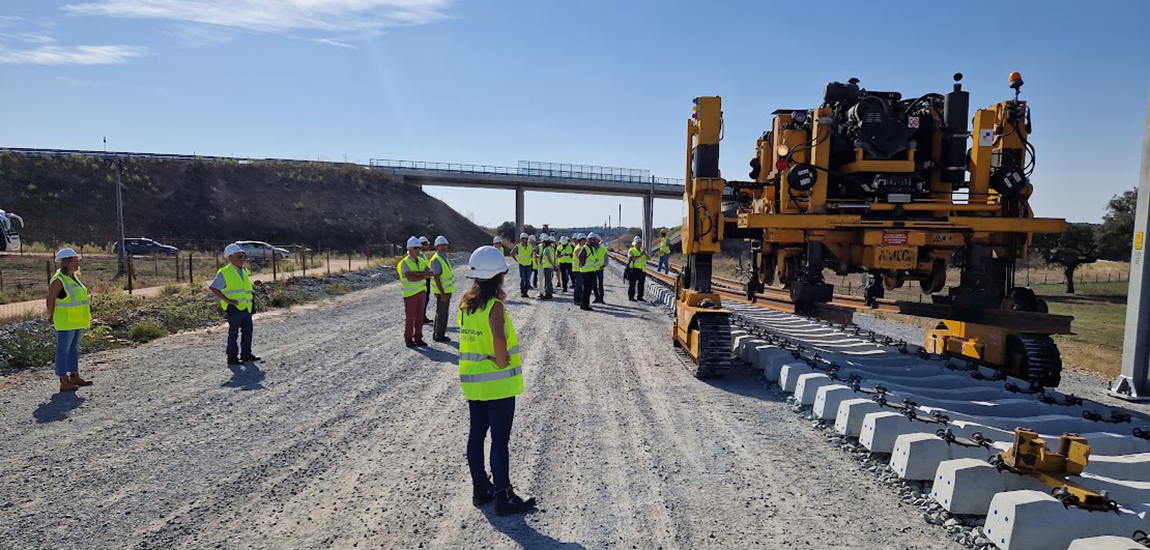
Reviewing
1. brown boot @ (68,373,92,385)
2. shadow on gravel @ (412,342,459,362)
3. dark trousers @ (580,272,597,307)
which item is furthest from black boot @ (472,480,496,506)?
dark trousers @ (580,272,597,307)

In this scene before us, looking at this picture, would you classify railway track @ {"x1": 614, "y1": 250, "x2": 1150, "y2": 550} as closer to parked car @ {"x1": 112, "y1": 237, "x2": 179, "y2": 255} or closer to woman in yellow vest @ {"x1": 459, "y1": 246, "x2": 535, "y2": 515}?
woman in yellow vest @ {"x1": 459, "y1": 246, "x2": 535, "y2": 515}

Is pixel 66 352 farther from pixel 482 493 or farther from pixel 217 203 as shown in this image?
pixel 217 203

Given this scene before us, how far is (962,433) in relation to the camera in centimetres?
496

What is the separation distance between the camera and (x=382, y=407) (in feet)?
22.9

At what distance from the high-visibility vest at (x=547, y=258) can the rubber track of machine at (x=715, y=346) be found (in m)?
11.3

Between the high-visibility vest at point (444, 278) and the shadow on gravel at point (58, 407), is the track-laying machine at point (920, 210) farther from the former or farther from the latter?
the shadow on gravel at point (58, 407)

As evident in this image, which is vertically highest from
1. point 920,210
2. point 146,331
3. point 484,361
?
point 920,210

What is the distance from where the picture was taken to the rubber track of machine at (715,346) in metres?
7.93

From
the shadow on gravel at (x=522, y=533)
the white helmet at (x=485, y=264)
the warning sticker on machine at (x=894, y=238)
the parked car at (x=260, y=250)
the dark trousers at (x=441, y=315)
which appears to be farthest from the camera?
the parked car at (x=260, y=250)

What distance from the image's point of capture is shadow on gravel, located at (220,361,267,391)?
7.83 meters

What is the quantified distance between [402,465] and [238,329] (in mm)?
5391

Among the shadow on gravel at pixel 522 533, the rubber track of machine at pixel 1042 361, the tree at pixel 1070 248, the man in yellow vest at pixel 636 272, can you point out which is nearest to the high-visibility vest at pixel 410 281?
the shadow on gravel at pixel 522 533

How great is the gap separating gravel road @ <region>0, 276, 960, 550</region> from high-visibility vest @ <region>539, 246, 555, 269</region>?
1012 centimetres

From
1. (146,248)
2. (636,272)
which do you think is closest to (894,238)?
(636,272)
